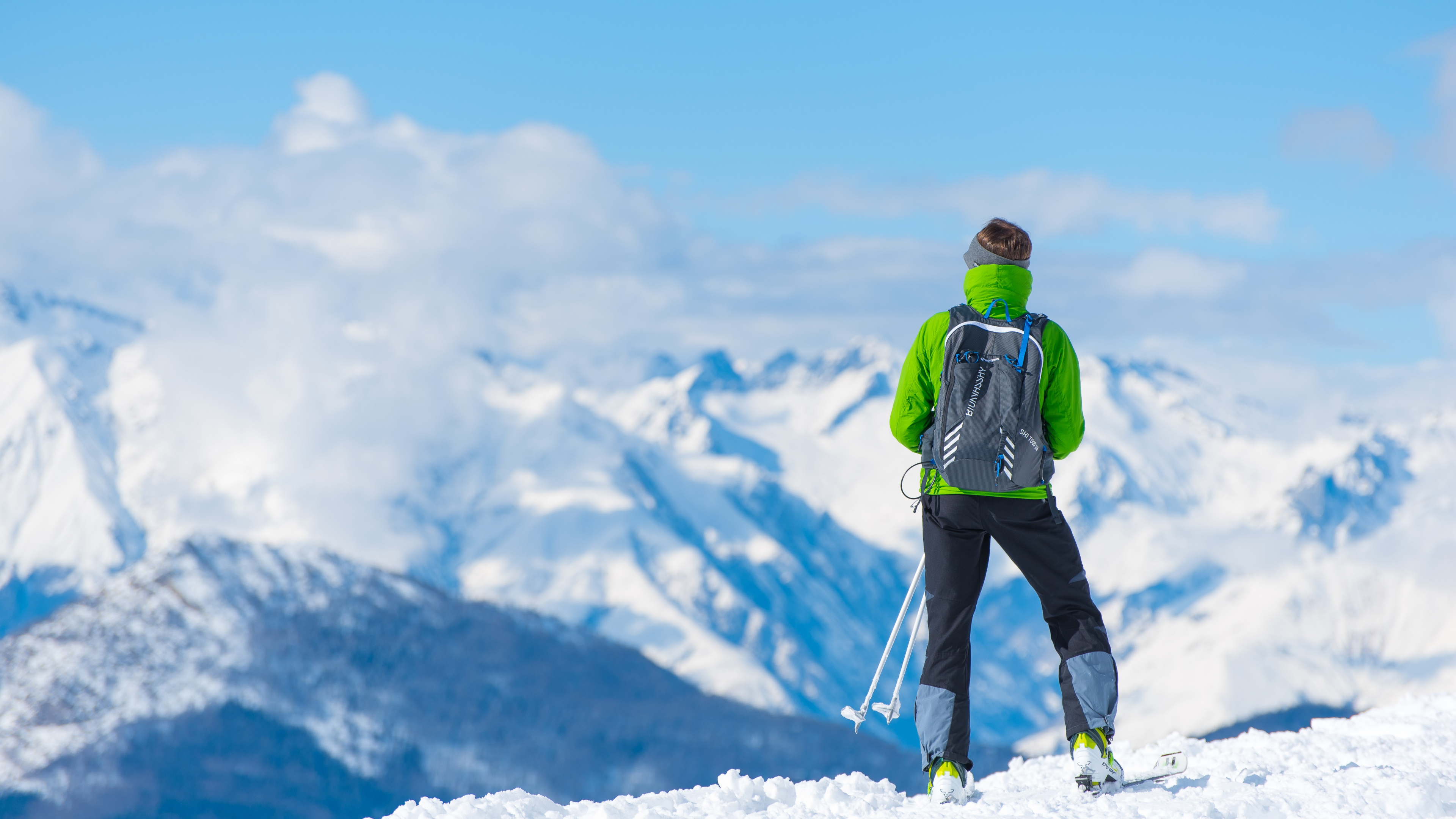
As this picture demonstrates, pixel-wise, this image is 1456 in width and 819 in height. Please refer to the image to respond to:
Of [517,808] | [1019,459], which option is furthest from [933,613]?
[517,808]

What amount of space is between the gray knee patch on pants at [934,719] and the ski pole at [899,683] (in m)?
0.29

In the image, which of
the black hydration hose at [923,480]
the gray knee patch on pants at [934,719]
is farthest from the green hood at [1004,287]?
the gray knee patch on pants at [934,719]

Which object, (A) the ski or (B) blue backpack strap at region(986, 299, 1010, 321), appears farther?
(A) the ski

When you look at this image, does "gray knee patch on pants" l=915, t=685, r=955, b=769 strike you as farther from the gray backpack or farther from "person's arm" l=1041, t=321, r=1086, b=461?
"person's arm" l=1041, t=321, r=1086, b=461

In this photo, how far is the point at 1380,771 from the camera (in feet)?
46.5

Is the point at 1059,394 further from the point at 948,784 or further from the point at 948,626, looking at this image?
the point at 948,784

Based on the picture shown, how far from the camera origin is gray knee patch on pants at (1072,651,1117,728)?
1386 cm

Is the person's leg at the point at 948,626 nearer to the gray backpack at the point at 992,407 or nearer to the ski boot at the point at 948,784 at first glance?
the ski boot at the point at 948,784

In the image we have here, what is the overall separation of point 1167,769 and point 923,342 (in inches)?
201

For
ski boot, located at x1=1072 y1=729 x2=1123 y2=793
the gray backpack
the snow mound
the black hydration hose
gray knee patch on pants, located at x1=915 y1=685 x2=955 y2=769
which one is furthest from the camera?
gray knee patch on pants, located at x1=915 y1=685 x2=955 y2=769

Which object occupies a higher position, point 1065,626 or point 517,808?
point 1065,626

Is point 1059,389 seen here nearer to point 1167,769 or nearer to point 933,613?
point 933,613

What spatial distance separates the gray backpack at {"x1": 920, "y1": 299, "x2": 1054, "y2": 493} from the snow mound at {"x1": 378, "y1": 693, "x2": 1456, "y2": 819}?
313 cm

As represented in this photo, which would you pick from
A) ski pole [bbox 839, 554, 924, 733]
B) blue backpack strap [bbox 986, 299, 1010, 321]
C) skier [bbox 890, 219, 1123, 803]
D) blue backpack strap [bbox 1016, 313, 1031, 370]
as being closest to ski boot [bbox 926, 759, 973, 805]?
skier [bbox 890, 219, 1123, 803]
